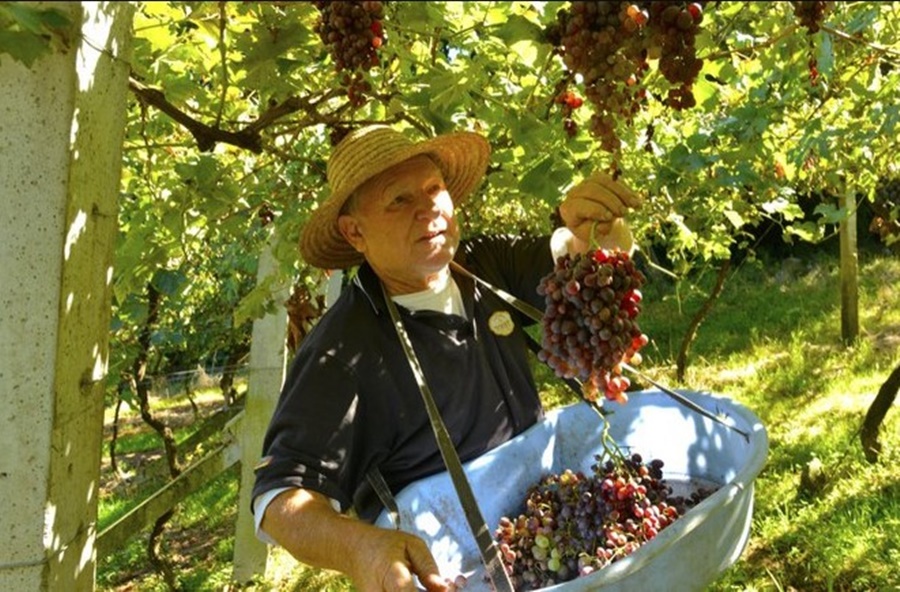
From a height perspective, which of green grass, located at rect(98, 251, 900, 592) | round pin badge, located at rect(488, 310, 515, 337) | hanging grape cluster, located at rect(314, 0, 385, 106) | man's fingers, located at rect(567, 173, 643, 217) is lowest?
green grass, located at rect(98, 251, 900, 592)

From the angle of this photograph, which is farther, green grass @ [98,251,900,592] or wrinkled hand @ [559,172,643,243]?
green grass @ [98,251,900,592]

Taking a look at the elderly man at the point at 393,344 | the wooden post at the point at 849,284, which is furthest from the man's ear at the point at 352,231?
the wooden post at the point at 849,284

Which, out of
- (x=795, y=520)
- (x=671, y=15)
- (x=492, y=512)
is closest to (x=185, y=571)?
(x=795, y=520)

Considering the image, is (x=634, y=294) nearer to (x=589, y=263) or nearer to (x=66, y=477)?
(x=589, y=263)

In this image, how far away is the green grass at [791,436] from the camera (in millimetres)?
3590

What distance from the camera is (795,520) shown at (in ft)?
13.0

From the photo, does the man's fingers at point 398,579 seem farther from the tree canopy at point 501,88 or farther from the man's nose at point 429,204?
the man's nose at point 429,204

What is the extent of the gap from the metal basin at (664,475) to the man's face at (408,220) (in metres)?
0.53

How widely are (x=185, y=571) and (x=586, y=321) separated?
4.47m

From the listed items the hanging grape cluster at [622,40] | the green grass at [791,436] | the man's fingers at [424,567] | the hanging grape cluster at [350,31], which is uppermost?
the hanging grape cluster at [350,31]

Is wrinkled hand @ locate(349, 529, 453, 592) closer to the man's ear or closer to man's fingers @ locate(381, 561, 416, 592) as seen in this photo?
man's fingers @ locate(381, 561, 416, 592)

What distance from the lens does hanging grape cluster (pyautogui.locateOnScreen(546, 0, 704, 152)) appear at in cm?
108

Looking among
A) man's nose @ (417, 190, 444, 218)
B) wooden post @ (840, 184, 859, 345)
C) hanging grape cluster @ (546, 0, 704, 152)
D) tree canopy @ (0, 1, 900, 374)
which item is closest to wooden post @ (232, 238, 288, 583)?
tree canopy @ (0, 1, 900, 374)

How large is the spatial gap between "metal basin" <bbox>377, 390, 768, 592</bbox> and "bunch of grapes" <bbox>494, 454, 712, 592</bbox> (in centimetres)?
9
